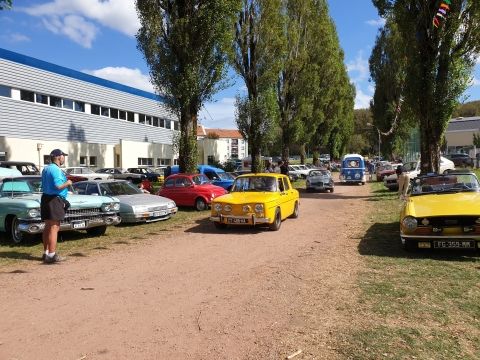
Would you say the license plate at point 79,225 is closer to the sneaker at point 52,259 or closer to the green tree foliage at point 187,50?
the sneaker at point 52,259

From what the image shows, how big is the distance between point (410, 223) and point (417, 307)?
281cm

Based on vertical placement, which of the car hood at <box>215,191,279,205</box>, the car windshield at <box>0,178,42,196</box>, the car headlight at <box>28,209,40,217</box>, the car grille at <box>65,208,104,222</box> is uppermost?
the car windshield at <box>0,178,42,196</box>

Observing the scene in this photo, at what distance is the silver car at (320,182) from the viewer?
82.0 ft

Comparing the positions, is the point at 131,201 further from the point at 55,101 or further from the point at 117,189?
the point at 55,101

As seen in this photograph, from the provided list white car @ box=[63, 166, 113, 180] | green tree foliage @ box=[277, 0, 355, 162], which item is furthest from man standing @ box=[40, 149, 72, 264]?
green tree foliage @ box=[277, 0, 355, 162]

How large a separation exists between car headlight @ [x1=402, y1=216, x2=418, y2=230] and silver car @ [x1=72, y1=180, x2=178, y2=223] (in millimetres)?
7473

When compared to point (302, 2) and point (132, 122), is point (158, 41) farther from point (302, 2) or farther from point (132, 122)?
point (132, 122)

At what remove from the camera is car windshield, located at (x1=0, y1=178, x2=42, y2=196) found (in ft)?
34.1

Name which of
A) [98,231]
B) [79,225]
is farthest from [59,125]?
[79,225]

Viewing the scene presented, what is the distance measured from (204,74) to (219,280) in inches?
589

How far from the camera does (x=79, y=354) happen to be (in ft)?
13.0

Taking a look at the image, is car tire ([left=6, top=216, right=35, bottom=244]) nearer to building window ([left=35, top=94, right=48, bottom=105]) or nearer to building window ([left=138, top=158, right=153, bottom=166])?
building window ([left=35, top=94, right=48, bottom=105])

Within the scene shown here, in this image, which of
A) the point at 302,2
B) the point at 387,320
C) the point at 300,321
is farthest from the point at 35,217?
the point at 302,2

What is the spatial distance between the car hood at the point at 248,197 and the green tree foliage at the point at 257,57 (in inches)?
607
